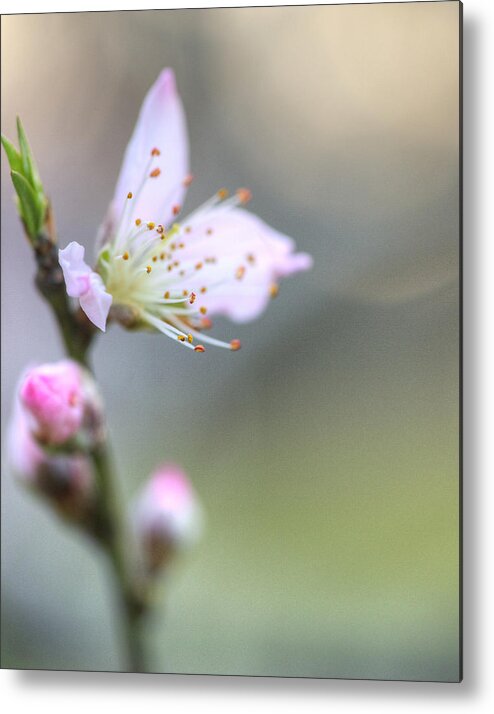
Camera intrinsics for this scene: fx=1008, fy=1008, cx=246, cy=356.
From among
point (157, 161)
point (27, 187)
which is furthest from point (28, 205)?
point (157, 161)

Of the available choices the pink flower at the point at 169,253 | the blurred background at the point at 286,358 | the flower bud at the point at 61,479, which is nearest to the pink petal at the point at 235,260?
the pink flower at the point at 169,253

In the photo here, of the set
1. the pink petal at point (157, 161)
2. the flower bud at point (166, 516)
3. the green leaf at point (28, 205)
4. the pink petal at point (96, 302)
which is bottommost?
the flower bud at point (166, 516)

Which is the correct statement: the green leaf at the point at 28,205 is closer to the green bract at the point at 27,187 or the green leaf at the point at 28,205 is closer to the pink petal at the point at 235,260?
the green bract at the point at 27,187

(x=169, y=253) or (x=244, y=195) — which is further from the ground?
(x=244, y=195)

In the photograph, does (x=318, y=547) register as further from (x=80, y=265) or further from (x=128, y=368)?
(x=80, y=265)

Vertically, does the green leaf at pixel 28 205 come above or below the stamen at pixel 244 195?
below

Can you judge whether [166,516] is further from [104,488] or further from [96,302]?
[96,302]

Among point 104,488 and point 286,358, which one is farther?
point 286,358

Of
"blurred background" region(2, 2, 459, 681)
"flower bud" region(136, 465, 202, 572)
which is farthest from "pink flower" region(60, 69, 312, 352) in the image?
"flower bud" region(136, 465, 202, 572)
